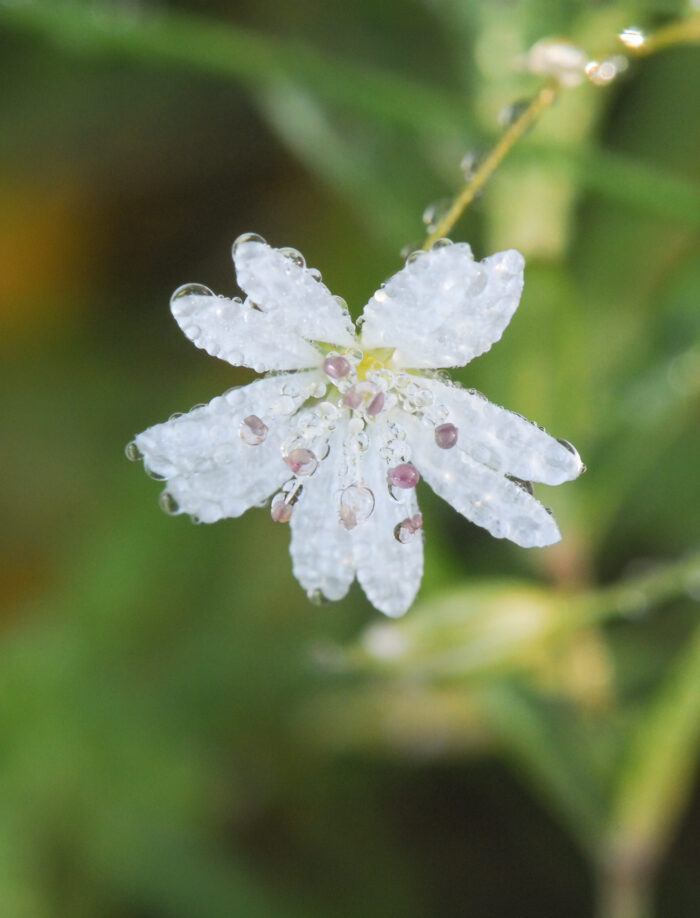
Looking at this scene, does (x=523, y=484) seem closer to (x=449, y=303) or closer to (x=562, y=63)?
(x=449, y=303)

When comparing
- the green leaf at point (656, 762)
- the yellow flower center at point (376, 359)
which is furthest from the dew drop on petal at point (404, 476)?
the green leaf at point (656, 762)

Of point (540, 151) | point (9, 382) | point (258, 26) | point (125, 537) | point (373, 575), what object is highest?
point (258, 26)

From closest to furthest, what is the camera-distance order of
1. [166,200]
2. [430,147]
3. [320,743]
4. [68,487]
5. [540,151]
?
1. [540,151]
2. [430,147]
3. [320,743]
4. [68,487]
5. [166,200]

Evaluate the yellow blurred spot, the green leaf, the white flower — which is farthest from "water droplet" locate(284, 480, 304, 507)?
the yellow blurred spot

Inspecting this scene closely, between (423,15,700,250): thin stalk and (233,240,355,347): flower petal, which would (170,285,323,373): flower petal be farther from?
(423,15,700,250): thin stalk

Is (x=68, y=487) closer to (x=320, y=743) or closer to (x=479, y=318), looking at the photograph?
(x=320, y=743)

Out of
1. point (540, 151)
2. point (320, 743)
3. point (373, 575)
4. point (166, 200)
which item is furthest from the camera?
point (166, 200)

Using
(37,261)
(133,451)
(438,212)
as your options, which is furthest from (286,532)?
(133,451)

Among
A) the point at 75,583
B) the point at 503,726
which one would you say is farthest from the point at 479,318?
the point at 75,583
